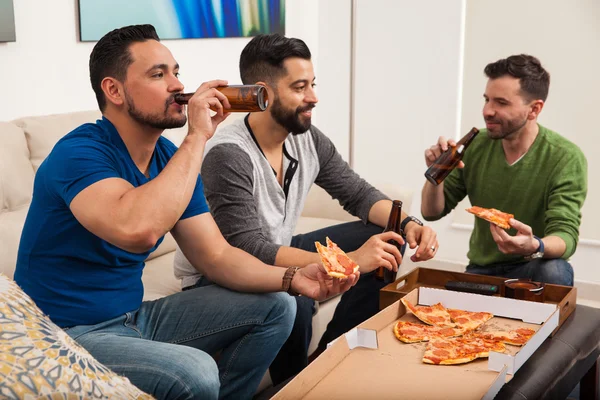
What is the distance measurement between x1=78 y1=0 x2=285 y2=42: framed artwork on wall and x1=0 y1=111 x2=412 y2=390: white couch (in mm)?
571

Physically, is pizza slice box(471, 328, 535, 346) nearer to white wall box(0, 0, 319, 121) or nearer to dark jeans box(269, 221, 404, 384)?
dark jeans box(269, 221, 404, 384)

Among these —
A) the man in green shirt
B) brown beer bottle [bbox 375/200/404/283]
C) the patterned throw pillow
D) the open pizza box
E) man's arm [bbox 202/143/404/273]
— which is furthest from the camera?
the man in green shirt

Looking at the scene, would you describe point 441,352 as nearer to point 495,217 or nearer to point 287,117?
point 495,217

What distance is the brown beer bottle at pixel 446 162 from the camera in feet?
8.57

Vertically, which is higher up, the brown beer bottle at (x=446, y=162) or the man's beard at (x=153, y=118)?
the man's beard at (x=153, y=118)

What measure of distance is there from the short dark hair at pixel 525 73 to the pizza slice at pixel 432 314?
3.69ft

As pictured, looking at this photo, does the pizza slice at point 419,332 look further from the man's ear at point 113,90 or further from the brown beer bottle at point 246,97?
the man's ear at point 113,90

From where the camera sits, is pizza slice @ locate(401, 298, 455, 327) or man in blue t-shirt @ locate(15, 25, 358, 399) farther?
pizza slice @ locate(401, 298, 455, 327)

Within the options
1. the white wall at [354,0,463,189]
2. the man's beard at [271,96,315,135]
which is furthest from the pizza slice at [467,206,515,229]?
the white wall at [354,0,463,189]

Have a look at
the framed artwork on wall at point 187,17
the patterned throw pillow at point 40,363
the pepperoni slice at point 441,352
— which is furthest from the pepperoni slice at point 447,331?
the framed artwork on wall at point 187,17

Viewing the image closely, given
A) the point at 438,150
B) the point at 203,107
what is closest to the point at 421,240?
the point at 438,150

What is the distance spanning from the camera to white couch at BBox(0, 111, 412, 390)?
2340 millimetres

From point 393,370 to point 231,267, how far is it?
53cm

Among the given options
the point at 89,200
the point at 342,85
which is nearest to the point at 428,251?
the point at 89,200
